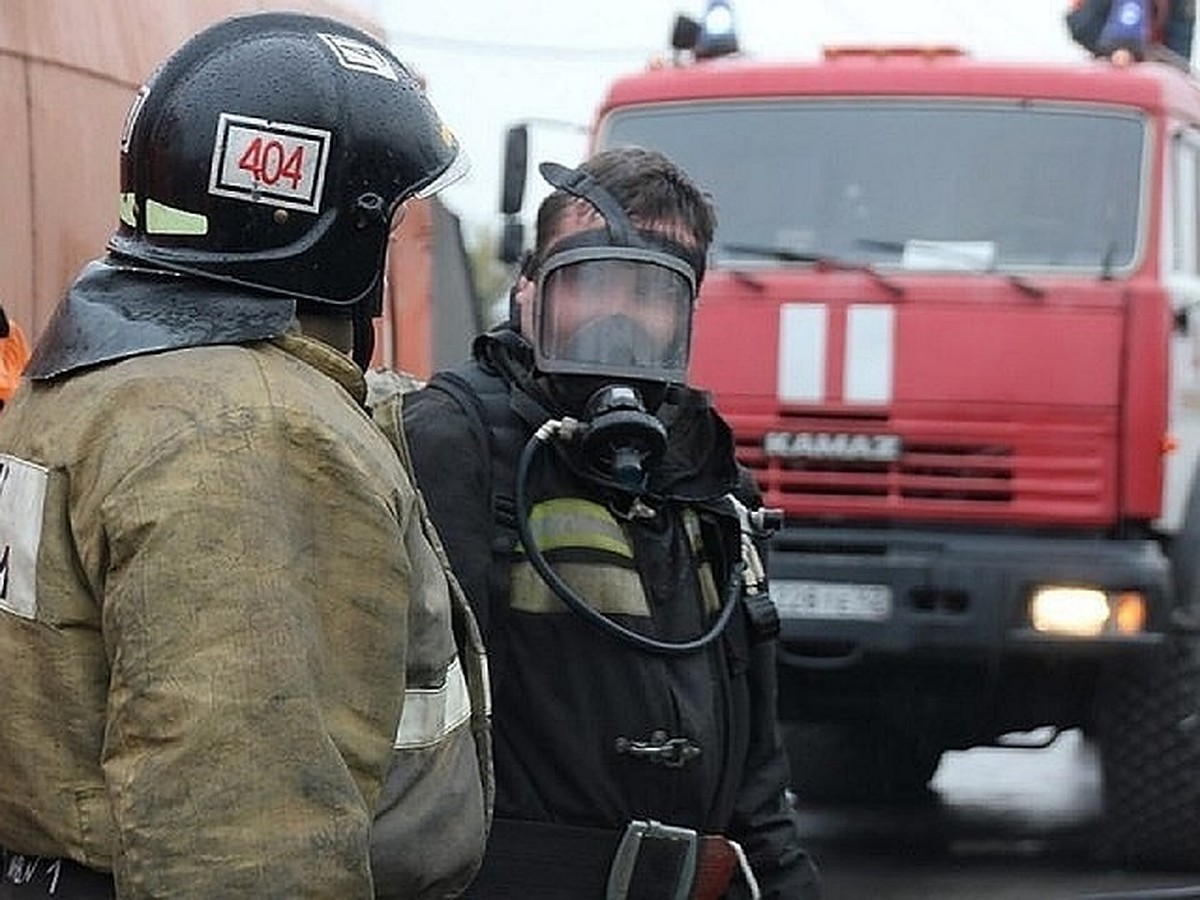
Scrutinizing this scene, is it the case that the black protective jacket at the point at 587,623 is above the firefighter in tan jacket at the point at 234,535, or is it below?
below

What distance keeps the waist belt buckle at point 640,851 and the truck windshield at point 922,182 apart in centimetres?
497

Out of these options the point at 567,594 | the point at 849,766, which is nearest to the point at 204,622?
the point at 567,594

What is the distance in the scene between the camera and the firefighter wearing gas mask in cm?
323

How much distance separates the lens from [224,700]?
1.96 m

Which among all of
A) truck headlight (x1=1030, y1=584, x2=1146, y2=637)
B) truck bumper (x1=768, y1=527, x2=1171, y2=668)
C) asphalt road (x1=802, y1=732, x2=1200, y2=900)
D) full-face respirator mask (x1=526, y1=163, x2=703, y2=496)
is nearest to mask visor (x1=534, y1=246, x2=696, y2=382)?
full-face respirator mask (x1=526, y1=163, x2=703, y2=496)

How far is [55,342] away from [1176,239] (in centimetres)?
642

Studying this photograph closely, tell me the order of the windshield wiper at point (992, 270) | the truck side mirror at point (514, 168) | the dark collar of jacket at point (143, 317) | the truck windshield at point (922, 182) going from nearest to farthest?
the dark collar of jacket at point (143, 317) → the windshield wiper at point (992, 270) → the truck windshield at point (922, 182) → the truck side mirror at point (514, 168)

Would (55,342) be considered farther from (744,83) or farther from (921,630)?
(744,83)

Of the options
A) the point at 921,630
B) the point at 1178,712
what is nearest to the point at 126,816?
the point at 921,630

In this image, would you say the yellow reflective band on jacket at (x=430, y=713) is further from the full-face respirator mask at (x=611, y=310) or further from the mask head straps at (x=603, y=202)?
the mask head straps at (x=603, y=202)

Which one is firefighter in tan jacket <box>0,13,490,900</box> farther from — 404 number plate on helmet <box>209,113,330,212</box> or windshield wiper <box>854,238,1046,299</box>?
windshield wiper <box>854,238,1046,299</box>

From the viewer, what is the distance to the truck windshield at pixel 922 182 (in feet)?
26.5

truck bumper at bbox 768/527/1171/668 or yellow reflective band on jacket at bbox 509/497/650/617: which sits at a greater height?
yellow reflective band on jacket at bbox 509/497/650/617

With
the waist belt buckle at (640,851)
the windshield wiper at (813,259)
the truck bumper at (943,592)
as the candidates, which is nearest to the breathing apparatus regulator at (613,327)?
the waist belt buckle at (640,851)
